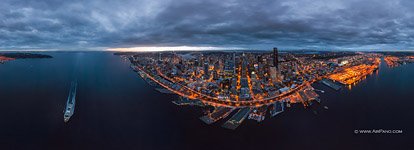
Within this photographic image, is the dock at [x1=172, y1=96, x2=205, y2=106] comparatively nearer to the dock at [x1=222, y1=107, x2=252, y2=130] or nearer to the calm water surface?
the calm water surface

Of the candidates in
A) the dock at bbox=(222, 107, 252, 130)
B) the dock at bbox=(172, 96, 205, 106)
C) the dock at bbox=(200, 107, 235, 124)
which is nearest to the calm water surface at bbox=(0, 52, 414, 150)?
the dock at bbox=(222, 107, 252, 130)

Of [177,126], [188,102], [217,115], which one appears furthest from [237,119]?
[188,102]

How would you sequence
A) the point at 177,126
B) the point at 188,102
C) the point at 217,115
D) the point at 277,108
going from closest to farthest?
1. the point at 177,126
2. the point at 217,115
3. the point at 277,108
4. the point at 188,102

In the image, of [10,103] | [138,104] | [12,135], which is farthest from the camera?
[138,104]

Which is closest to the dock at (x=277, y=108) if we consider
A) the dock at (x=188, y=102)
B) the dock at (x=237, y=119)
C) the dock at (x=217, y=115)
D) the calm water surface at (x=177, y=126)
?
the calm water surface at (x=177, y=126)

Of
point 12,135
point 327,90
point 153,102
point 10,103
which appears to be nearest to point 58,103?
point 10,103

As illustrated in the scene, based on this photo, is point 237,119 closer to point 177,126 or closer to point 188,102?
point 177,126

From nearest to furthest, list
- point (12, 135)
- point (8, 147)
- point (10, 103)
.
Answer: point (8, 147) < point (12, 135) < point (10, 103)

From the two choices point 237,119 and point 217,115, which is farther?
point 217,115

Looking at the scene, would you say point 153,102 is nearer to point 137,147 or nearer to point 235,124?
point 137,147

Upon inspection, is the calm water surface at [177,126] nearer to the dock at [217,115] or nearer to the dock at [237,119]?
the dock at [237,119]

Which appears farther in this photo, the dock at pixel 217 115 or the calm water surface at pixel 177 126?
the dock at pixel 217 115
